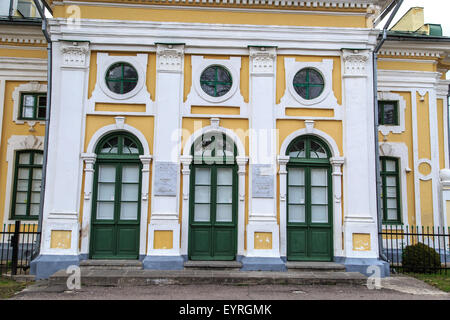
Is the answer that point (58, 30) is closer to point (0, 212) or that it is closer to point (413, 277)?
point (0, 212)

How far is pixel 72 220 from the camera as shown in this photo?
34.3 ft

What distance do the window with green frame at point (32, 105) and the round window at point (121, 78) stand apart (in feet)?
10.2

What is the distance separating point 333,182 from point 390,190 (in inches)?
122

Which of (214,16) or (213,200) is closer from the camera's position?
(213,200)

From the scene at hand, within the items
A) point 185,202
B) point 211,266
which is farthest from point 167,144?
point 211,266

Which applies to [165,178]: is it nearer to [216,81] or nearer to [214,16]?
[216,81]

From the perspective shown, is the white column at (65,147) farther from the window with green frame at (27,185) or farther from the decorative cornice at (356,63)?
the decorative cornice at (356,63)

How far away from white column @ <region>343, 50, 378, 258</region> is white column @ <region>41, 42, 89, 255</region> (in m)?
6.49

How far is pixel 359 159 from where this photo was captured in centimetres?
1103

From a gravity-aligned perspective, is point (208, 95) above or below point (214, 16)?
below

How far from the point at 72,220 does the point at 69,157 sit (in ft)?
4.92

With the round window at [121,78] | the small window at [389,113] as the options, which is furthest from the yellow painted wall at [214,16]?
the small window at [389,113]

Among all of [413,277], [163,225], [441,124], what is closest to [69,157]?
[163,225]

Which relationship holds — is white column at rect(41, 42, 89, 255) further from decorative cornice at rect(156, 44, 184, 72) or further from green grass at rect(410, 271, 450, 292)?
green grass at rect(410, 271, 450, 292)
